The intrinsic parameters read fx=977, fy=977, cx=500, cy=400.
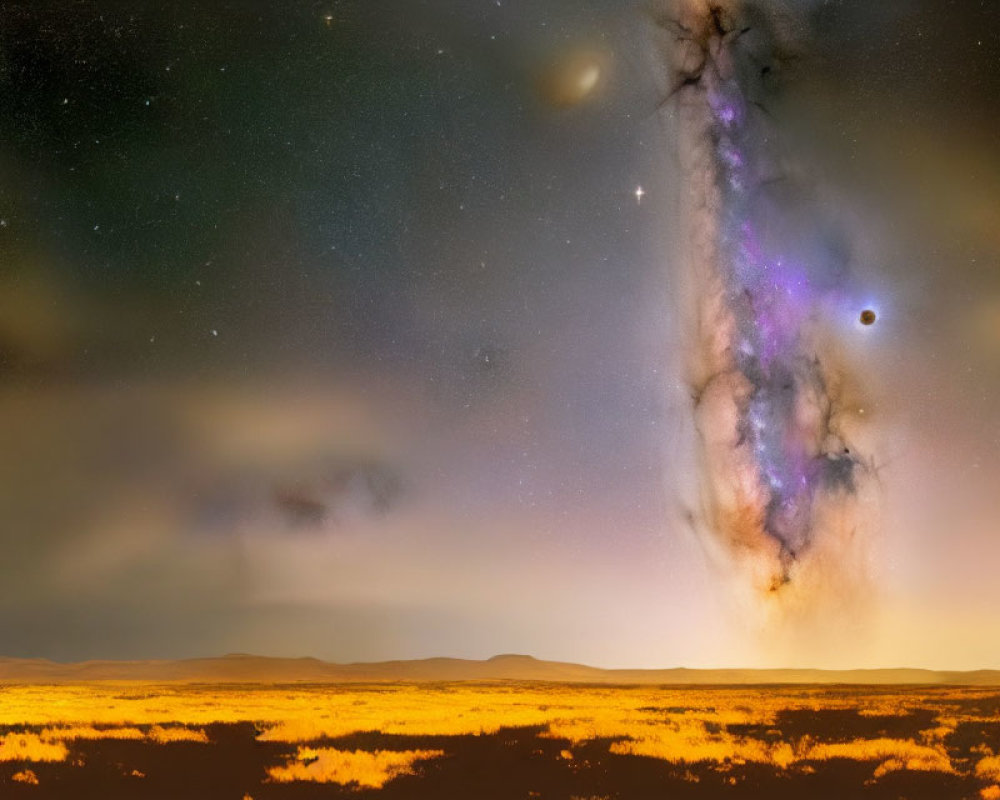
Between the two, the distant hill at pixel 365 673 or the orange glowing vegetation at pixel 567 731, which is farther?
the distant hill at pixel 365 673

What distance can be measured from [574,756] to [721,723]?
1001 cm

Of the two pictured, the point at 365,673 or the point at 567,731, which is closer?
the point at 567,731

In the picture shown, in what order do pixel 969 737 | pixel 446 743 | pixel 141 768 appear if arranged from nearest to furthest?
pixel 141 768
pixel 446 743
pixel 969 737

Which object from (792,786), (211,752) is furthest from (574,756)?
(211,752)

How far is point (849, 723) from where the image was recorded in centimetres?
3017

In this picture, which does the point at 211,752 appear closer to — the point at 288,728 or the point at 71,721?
the point at 288,728

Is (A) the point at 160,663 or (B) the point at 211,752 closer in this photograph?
(B) the point at 211,752

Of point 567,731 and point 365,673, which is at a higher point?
point 567,731

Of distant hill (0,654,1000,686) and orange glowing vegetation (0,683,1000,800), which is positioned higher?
orange glowing vegetation (0,683,1000,800)

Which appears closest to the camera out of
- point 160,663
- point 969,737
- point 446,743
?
point 446,743

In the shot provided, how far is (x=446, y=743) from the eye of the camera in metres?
23.7

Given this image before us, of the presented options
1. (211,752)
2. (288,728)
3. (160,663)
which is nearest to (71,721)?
(288,728)

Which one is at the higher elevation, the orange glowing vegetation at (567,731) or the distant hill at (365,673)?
the orange glowing vegetation at (567,731)

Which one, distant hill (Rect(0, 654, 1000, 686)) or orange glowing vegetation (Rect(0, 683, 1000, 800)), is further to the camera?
distant hill (Rect(0, 654, 1000, 686))
